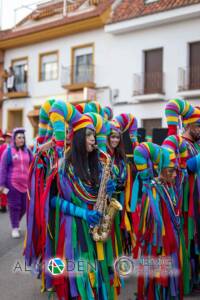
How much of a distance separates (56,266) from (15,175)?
3.79 m

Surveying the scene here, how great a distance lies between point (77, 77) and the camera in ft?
65.6

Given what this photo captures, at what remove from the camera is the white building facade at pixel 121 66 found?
55.0 ft

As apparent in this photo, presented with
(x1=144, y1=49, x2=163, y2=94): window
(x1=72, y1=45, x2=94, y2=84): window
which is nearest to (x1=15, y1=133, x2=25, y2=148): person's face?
(x1=144, y1=49, x2=163, y2=94): window

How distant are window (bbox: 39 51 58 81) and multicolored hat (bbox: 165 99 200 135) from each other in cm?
1709

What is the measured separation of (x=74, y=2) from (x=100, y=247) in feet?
65.2

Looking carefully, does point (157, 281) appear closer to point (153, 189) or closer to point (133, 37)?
point (153, 189)

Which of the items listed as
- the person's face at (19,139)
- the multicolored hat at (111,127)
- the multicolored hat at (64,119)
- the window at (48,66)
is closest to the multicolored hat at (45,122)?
the multicolored hat at (111,127)

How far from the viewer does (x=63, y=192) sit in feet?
11.2

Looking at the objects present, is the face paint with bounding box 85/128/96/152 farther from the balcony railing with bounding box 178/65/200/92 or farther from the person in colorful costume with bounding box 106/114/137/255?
the balcony railing with bounding box 178/65/200/92

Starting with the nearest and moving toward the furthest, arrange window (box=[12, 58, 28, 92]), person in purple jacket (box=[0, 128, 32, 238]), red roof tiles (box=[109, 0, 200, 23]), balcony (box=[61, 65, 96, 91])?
person in purple jacket (box=[0, 128, 32, 238]) < red roof tiles (box=[109, 0, 200, 23]) < balcony (box=[61, 65, 96, 91]) < window (box=[12, 58, 28, 92])

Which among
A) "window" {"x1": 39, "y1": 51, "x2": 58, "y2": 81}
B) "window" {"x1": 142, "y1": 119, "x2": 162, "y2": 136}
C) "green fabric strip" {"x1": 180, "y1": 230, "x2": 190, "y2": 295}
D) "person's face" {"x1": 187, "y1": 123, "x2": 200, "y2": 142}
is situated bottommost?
"green fabric strip" {"x1": 180, "y1": 230, "x2": 190, "y2": 295}

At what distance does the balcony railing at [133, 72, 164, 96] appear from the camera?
56.7ft

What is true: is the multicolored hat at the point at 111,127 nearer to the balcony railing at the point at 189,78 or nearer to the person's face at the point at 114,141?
the person's face at the point at 114,141

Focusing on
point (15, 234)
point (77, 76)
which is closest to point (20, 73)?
point (77, 76)
